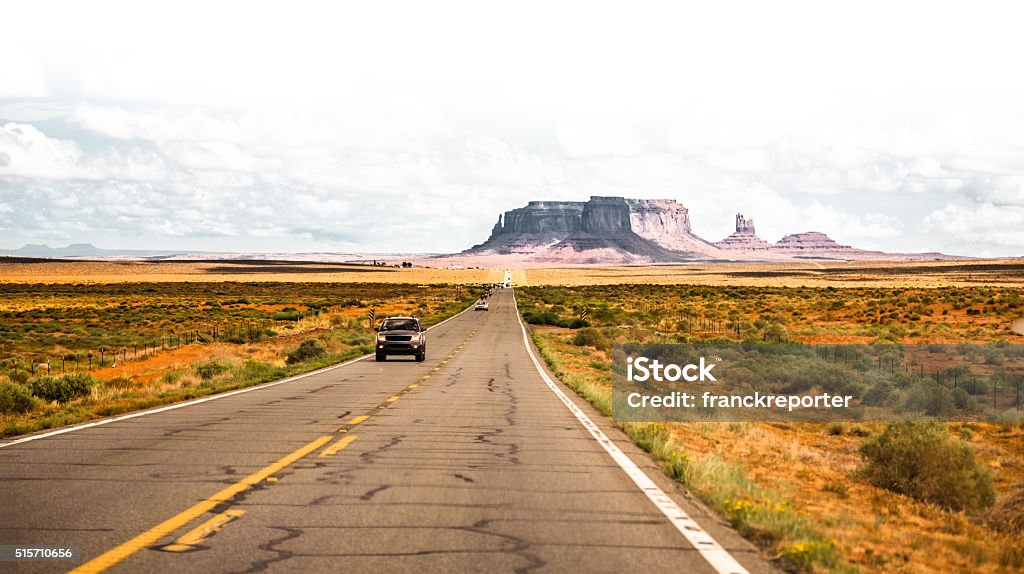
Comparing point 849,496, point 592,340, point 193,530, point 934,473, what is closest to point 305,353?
point 592,340

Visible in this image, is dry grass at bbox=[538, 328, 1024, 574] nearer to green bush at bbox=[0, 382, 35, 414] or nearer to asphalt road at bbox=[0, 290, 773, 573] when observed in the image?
asphalt road at bbox=[0, 290, 773, 573]

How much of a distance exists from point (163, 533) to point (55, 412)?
11.2 meters

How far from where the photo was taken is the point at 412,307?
90812mm

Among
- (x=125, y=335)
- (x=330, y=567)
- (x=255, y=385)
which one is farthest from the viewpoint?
(x=125, y=335)

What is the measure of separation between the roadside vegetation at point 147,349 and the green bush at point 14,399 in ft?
0.06

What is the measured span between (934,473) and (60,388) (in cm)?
1766

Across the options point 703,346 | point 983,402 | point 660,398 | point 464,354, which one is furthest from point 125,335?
point 983,402

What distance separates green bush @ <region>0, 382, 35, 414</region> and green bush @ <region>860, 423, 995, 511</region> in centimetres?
A: 1539

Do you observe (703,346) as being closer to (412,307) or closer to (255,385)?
(255,385)

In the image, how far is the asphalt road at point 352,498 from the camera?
6.14 meters

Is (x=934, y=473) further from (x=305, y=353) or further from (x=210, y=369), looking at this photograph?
(x=305, y=353)

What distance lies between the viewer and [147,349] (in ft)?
140

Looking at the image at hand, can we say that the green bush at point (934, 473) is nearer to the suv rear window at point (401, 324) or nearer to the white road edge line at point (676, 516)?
the white road edge line at point (676, 516)

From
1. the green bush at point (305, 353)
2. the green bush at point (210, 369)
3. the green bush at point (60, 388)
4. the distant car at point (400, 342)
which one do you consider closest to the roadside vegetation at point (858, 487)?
the distant car at point (400, 342)
